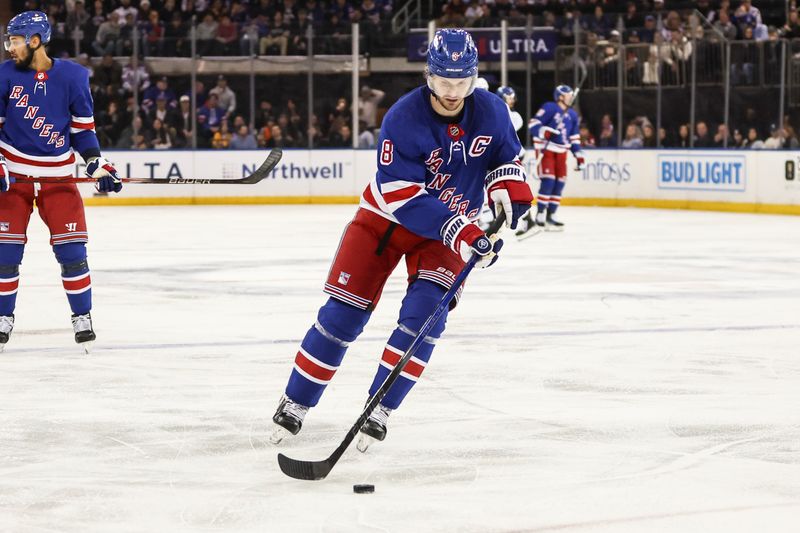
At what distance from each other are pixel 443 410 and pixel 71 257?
2.07 meters

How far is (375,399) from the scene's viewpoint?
147 inches

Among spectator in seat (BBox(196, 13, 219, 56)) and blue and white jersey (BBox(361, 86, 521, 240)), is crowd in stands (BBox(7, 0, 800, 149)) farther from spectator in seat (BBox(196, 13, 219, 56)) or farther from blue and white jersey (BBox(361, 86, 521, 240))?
blue and white jersey (BBox(361, 86, 521, 240))

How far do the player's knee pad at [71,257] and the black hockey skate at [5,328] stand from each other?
31 centimetres

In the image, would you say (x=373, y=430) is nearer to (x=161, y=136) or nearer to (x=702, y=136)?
(x=702, y=136)

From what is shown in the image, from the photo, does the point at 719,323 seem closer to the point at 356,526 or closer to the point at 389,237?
the point at 389,237

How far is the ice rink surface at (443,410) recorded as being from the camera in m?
3.23

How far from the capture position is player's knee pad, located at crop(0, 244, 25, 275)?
226 inches

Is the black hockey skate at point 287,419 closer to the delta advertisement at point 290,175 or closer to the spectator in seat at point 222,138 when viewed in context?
the delta advertisement at point 290,175

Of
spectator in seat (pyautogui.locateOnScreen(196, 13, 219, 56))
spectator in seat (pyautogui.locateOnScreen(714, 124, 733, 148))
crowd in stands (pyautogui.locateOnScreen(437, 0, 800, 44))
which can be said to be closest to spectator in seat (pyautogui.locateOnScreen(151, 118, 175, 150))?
spectator in seat (pyautogui.locateOnScreen(196, 13, 219, 56))

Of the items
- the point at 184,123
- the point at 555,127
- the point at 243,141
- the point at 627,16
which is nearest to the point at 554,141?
the point at 555,127

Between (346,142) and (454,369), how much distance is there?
12408mm

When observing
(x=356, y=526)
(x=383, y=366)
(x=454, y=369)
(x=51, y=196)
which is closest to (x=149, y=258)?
(x=51, y=196)

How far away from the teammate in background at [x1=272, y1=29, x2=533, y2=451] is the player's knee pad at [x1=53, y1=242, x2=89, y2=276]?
2128mm

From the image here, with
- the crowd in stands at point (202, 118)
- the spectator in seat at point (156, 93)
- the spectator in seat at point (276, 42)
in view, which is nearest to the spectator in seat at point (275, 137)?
the crowd in stands at point (202, 118)
